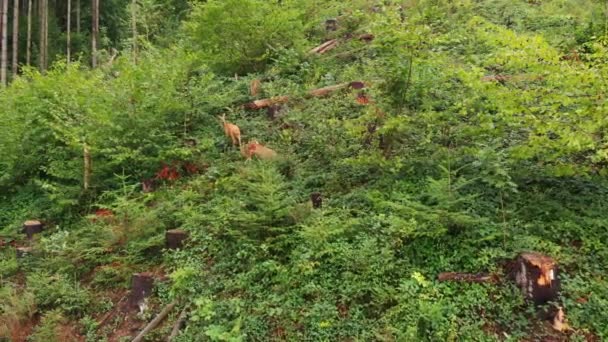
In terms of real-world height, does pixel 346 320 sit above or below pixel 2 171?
above

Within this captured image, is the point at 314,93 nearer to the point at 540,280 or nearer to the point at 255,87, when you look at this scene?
the point at 255,87

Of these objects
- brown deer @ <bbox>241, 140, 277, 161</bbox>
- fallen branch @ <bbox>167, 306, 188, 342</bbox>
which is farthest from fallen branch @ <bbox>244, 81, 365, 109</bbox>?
fallen branch @ <bbox>167, 306, 188, 342</bbox>

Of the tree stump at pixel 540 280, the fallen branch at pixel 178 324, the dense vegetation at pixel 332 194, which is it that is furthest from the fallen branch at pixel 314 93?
the tree stump at pixel 540 280

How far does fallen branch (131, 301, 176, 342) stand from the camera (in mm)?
4456

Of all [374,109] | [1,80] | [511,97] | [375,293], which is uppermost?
[511,97]

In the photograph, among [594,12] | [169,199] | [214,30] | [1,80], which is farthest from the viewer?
[1,80]

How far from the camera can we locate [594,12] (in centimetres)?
845

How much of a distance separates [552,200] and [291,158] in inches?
132

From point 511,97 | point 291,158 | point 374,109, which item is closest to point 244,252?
point 291,158

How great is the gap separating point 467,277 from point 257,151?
368cm

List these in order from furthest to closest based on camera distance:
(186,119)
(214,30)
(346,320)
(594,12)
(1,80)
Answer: (1,80)
(214,30)
(594,12)
(186,119)
(346,320)

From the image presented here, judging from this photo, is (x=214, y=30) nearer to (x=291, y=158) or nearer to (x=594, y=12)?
(x=291, y=158)

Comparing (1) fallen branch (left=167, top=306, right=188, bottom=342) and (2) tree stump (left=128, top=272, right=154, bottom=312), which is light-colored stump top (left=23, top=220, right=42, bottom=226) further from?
(1) fallen branch (left=167, top=306, right=188, bottom=342)

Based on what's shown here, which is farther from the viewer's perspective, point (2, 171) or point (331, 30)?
point (331, 30)
